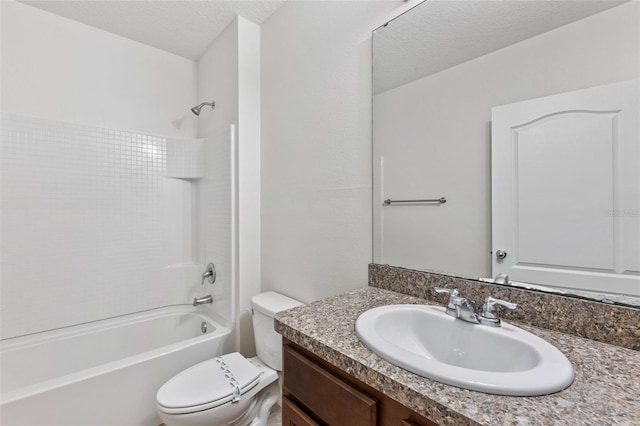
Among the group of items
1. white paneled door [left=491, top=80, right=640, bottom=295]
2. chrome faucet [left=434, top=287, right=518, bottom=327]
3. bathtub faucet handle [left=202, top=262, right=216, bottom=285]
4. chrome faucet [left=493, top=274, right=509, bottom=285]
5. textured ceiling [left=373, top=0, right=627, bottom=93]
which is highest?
textured ceiling [left=373, top=0, right=627, bottom=93]

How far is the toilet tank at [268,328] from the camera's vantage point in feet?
5.16

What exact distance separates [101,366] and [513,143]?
2.13 meters

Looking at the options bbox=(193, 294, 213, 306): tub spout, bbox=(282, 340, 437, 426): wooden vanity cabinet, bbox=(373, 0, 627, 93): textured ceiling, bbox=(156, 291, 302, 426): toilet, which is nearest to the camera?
bbox=(282, 340, 437, 426): wooden vanity cabinet

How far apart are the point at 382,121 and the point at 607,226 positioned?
2.74 ft

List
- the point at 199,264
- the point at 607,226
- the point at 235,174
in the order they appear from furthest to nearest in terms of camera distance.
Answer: the point at 199,264
the point at 235,174
the point at 607,226

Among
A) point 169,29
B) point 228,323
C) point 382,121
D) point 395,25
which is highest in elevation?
point 169,29

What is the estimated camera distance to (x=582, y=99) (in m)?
0.77

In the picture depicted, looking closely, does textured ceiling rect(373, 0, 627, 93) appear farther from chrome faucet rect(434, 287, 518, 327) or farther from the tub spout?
the tub spout

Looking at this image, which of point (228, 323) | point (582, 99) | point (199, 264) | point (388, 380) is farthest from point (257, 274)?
point (582, 99)

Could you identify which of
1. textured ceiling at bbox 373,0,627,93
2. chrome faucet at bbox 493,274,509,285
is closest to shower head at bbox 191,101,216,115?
textured ceiling at bbox 373,0,627,93

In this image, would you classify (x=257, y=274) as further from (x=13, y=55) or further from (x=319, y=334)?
(x=13, y=55)

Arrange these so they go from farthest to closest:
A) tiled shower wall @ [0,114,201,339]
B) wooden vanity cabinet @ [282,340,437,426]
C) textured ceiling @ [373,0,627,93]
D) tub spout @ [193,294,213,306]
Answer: tub spout @ [193,294,213,306]
tiled shower wall @ [0,114,201,339]
textured ceiling @ [373,0,627,93]
wooden vanity cabinet @ [282,340,437,426]

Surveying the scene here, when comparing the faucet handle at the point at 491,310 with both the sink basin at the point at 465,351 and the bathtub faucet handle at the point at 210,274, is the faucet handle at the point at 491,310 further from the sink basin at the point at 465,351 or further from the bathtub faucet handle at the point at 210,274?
the bathtub faucet handle at the point at 210,274

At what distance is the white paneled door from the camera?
2.35ft
